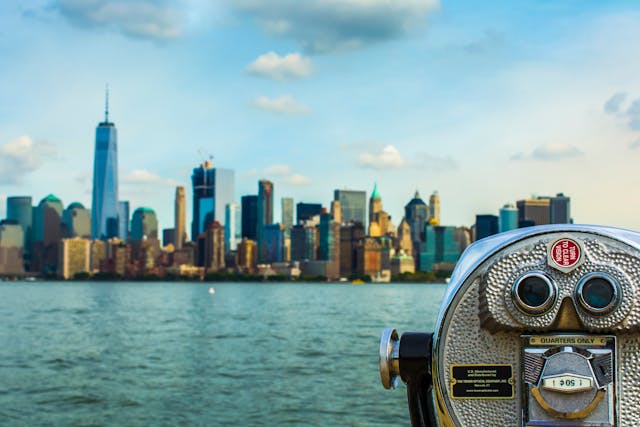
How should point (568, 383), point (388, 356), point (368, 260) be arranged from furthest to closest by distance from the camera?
point (368, 260) → point (388, 356) → point (568, 383)

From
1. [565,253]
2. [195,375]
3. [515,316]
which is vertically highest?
[565,253]

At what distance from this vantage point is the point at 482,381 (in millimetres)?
1850

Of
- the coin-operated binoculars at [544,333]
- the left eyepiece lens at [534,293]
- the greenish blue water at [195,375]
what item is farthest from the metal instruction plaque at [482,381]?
the greenish blue water at [195,375]

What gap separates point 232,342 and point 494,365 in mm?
33446

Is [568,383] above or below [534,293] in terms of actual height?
below

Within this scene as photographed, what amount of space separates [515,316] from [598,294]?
15 centimetres

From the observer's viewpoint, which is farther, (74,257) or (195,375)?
(74,257)

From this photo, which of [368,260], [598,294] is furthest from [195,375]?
[368,260]

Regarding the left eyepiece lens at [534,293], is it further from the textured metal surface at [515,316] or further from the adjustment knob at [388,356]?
the adjustment knob at [388,356]

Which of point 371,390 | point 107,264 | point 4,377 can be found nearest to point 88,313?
point 4,377

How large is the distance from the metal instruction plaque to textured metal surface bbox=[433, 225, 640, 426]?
0.01 meters

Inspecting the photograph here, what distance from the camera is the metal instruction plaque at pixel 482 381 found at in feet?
6.03

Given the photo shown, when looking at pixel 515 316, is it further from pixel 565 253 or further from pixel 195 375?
pixel 195 375

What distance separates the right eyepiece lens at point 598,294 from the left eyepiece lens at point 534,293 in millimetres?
53
